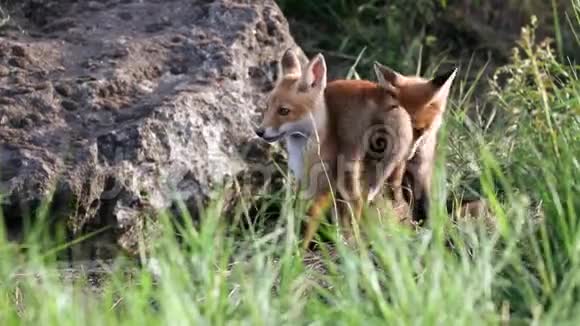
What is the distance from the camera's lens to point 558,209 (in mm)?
5121

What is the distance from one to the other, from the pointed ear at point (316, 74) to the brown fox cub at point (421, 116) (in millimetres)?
289

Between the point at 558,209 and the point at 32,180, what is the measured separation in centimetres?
248

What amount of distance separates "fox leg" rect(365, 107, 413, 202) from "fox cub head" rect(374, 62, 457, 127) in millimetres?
89

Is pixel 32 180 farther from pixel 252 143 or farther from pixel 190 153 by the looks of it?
pixel 252 143

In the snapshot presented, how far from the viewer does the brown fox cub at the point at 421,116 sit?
681 centimetres

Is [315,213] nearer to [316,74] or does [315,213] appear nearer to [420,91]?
[316,74]

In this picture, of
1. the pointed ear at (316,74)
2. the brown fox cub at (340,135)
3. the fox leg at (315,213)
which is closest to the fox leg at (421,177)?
the brown fox cub at (340,135)

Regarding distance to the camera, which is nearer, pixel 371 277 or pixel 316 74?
pixel 371 277

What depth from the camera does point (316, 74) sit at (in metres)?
6.86

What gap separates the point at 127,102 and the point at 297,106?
88 cm

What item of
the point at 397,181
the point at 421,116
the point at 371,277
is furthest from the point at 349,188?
the point at 371,277

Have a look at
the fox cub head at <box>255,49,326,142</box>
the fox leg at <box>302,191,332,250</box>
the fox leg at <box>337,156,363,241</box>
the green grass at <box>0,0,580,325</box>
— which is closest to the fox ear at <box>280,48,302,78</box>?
the fox cub head at <box>255,49,326,142</box>

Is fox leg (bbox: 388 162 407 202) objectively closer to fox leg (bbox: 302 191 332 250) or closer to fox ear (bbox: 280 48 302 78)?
fox leg (bbox: 302 191 332 250)

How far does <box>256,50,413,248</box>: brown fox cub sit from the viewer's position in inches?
264
